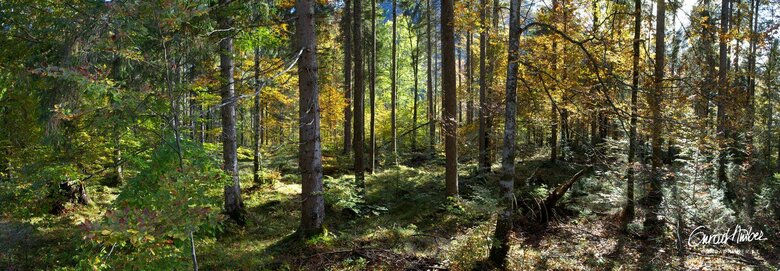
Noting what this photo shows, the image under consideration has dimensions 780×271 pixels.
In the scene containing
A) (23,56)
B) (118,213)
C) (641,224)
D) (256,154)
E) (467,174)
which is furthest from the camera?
(467,174)

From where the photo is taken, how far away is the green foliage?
10.3 ft

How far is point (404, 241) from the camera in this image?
8055mm

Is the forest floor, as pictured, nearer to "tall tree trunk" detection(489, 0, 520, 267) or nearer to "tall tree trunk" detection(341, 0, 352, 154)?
"tall tree trunk" detection(489, 0, 520, 267)

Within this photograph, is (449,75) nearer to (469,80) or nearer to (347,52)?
(347,52)

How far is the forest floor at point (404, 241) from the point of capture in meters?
6.72

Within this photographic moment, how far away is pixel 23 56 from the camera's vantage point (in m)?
7.68

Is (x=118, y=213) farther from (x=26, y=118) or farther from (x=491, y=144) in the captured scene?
(x=491, y=144)

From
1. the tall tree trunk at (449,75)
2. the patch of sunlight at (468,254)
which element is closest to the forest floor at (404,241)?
the patch of sunlight at (468,254)

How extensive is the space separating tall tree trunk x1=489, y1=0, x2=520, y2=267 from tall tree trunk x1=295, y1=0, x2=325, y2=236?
3.12 meters

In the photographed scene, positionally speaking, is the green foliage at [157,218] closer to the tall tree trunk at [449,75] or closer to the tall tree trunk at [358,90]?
the tall tree trunk at [449,75]

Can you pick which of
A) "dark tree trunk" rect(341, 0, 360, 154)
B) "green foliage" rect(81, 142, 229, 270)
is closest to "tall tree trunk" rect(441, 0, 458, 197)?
"dark tree trunk" rect(341, 0, 360, 154)

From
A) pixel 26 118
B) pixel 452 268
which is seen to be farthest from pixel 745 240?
pixel 26 118

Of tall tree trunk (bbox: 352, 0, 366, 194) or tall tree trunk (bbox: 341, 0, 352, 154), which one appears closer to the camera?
tall tree trunk (bbox: 352, 0, 366, 194)

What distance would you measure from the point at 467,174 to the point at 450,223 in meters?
5.95
